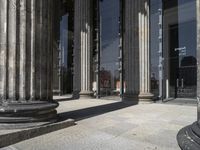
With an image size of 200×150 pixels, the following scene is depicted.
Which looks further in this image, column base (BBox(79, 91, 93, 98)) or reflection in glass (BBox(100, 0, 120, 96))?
column base (BBox(79, 91, 93, 98))

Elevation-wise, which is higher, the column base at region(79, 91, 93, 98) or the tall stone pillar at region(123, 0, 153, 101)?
the tall stone pillar at region(123, 0, 153, 101)

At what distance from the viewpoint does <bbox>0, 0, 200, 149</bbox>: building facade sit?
600cm

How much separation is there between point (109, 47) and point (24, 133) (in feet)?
39.5

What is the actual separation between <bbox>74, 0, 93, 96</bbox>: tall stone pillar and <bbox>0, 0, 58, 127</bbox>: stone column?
1031 centimetres

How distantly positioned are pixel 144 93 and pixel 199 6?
8.74 metres

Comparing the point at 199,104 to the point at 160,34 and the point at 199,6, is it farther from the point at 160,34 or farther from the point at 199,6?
the point at 160,34

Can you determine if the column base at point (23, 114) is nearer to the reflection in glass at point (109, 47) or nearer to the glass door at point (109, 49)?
the glass door at point (109, 49)

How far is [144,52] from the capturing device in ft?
42.6

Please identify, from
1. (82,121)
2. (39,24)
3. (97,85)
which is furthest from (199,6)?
(97,85)

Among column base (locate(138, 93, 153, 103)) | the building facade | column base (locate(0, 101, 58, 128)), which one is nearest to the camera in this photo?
column base (locate(0, 101, 58, 128))

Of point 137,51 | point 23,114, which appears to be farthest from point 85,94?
point 23,114

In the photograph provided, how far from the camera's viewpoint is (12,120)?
18.6ft

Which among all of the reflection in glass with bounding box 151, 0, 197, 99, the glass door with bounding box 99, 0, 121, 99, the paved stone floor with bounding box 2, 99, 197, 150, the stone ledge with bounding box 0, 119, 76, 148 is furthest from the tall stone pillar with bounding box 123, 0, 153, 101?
the stone ledge with bounding box 0, 119, 76, 148

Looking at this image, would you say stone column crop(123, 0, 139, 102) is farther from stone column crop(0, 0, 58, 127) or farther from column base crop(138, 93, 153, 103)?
stone column crop(0, 0, 58, 127)
